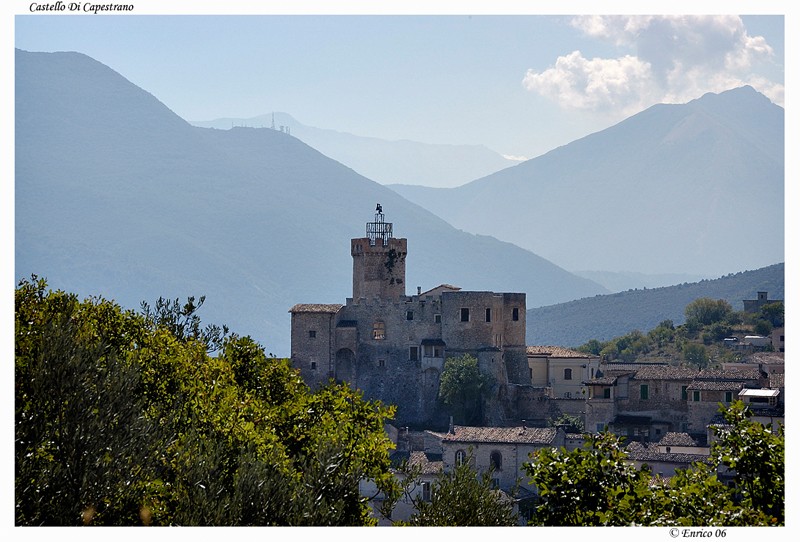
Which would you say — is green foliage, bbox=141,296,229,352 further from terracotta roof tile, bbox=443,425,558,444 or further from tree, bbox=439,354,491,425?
tree, bbox=439,354,491,425

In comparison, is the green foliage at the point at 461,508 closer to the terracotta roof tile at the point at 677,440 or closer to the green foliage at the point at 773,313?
the terracotta roof tile at the point at 677,440

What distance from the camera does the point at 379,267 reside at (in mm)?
81938

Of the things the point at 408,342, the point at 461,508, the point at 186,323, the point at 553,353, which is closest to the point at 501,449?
the point at 408,342

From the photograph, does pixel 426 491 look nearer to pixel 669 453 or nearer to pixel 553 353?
pixel 669 453

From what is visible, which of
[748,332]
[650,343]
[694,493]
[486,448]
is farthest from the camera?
[650,343]

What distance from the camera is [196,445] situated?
2553 cm

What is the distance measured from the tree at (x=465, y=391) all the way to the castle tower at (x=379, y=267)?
9.80 meters

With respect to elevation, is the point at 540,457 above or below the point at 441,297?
below

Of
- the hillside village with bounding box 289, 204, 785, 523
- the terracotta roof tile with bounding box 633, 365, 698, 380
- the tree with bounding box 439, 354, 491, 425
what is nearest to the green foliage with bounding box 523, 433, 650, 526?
the hillside village with bounding box 289, 204, 785, 523

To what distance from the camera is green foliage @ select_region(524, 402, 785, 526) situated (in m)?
22.0
